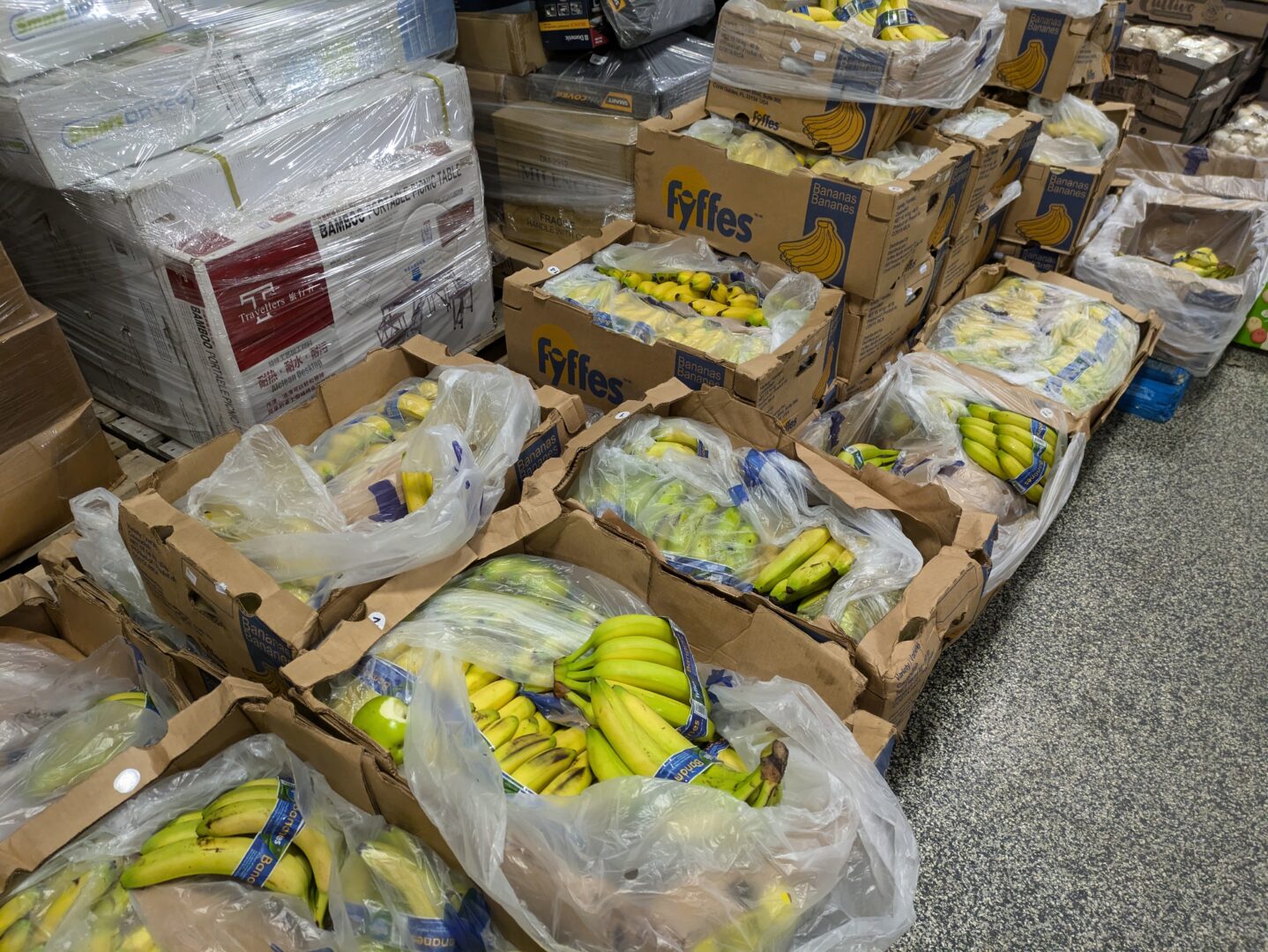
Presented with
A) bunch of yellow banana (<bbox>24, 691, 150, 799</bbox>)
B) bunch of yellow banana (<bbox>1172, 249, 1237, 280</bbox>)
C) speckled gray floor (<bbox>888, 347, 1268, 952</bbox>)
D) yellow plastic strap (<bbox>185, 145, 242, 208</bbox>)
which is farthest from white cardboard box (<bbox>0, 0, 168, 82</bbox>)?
bunch of yellow banana (<bbox>1172, 249, 1237, 280</bbox>)

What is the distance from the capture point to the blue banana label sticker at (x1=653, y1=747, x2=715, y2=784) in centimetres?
106

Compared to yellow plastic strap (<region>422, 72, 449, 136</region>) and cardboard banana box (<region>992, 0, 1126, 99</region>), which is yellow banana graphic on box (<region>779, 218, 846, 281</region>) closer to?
yellow plastic strap (<region>422, 72, 449, 136</region>)

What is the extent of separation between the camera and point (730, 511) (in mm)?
1578

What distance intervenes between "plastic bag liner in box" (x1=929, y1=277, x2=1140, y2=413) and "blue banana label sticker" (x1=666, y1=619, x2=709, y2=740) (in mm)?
1395

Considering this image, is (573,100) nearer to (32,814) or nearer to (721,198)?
(721,198)

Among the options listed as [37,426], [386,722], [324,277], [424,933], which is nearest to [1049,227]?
[324,277]

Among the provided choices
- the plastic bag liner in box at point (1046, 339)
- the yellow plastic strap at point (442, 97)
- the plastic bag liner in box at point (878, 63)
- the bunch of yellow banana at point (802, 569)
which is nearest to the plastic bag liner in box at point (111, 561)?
the bunch of yellow banana at point (802, 569)

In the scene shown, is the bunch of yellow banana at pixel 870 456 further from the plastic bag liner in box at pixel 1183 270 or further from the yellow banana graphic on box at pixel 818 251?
the plastic bag liner in box at pixel 1183 270

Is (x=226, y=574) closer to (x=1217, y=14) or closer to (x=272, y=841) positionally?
(x=272, y=841)

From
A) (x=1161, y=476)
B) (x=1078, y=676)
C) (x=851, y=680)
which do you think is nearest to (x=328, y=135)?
(x=851, y=680)

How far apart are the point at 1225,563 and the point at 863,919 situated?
1.87 metres

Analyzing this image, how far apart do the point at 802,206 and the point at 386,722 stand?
4.89ft

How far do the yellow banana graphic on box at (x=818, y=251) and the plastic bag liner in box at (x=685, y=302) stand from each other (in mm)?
30

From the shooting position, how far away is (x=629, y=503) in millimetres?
1575
